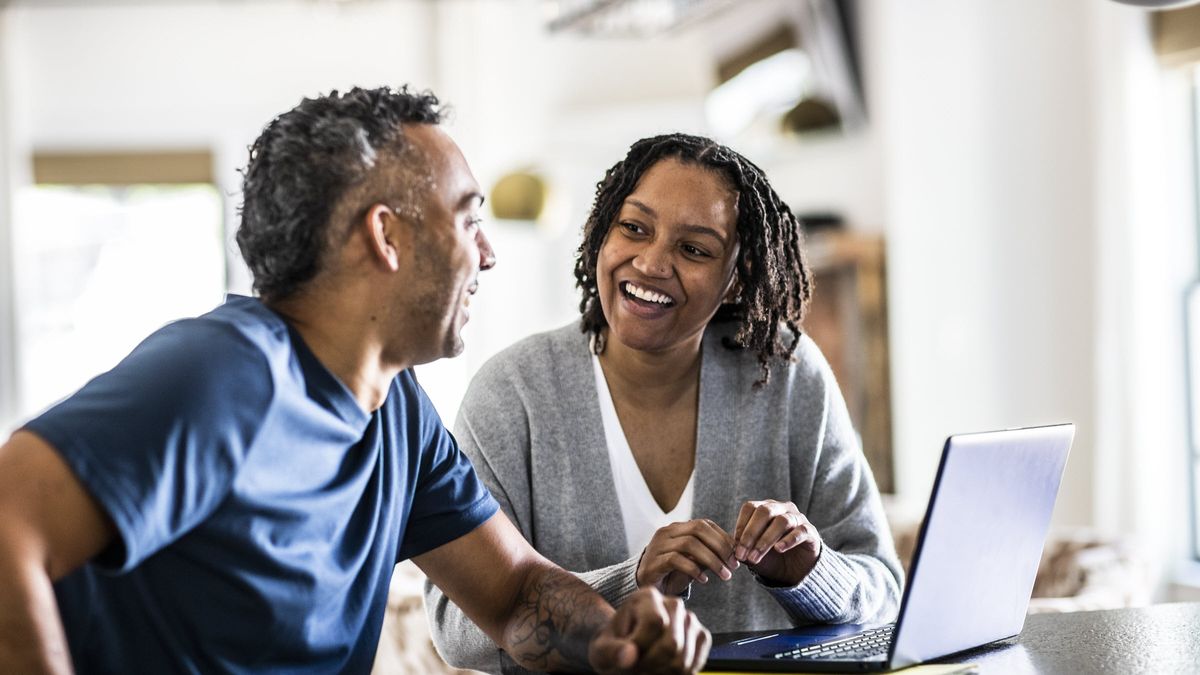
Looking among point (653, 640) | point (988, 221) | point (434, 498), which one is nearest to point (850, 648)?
point (653, 640)

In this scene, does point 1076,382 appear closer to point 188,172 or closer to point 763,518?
point 763,518

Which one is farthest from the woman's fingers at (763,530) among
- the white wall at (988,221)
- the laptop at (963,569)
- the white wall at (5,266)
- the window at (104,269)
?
the white wall at (5,266)

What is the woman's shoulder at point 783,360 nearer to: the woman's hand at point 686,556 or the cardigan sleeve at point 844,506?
the cardigan sleeve at point 844,506

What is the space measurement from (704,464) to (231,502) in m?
0.91

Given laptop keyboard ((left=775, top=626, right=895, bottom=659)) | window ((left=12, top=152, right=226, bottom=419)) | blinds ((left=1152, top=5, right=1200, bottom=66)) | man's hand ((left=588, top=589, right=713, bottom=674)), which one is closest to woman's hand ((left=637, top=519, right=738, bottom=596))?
laptop keyboard ((left=775, top=626, right=895, bottom=659))

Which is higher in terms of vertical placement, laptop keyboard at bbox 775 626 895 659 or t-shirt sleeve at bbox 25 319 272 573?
t-shirt sleeve at bbox 25 319 272 573

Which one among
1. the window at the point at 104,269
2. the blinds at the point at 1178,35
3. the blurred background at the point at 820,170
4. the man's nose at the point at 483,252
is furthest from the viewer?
the window at the point at 104,269

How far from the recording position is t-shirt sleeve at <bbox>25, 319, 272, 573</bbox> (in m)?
1.20

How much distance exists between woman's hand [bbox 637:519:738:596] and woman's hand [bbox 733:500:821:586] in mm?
21

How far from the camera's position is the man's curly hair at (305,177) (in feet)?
4.85

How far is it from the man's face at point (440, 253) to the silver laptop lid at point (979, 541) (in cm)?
56

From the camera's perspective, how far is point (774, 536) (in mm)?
1667

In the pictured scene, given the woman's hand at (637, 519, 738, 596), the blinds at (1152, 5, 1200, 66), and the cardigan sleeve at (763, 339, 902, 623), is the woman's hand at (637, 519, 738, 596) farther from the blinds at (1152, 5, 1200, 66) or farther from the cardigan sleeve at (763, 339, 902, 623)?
the blinds at (1152, 5, 1200, 66)

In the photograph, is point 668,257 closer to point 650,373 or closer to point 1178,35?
point 650,373
